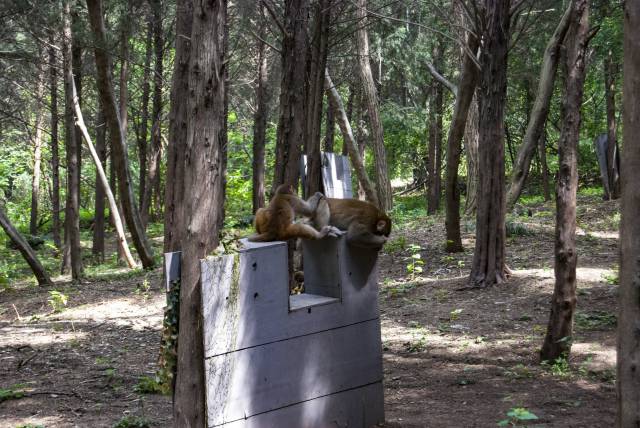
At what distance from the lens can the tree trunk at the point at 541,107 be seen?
12555mm

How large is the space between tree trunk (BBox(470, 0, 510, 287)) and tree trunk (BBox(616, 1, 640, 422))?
7271 millimetres

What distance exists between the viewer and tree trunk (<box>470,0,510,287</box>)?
441 inches

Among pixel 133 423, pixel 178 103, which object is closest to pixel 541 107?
pixel 178 103

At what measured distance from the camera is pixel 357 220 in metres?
7.04

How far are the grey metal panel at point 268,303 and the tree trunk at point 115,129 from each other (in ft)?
32.3

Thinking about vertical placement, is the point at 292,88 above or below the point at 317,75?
below

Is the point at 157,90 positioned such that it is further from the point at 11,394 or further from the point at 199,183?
the point at 199,183

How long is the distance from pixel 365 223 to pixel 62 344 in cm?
658

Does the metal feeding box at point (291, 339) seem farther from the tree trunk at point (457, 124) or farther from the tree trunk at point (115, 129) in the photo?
the tree trunk at point (115, 129)

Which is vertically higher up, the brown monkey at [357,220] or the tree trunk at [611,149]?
the tree trunk at [611,149]

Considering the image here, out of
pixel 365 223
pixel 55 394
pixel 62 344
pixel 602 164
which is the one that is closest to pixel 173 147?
pixel 62 344

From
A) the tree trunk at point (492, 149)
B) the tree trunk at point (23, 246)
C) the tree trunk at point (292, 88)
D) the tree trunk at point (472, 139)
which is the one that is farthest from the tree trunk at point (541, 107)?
the tree trunk at point (23, 246)

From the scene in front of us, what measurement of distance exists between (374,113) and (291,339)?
17386 mm

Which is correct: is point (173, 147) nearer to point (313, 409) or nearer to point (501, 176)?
point (501, 176)
